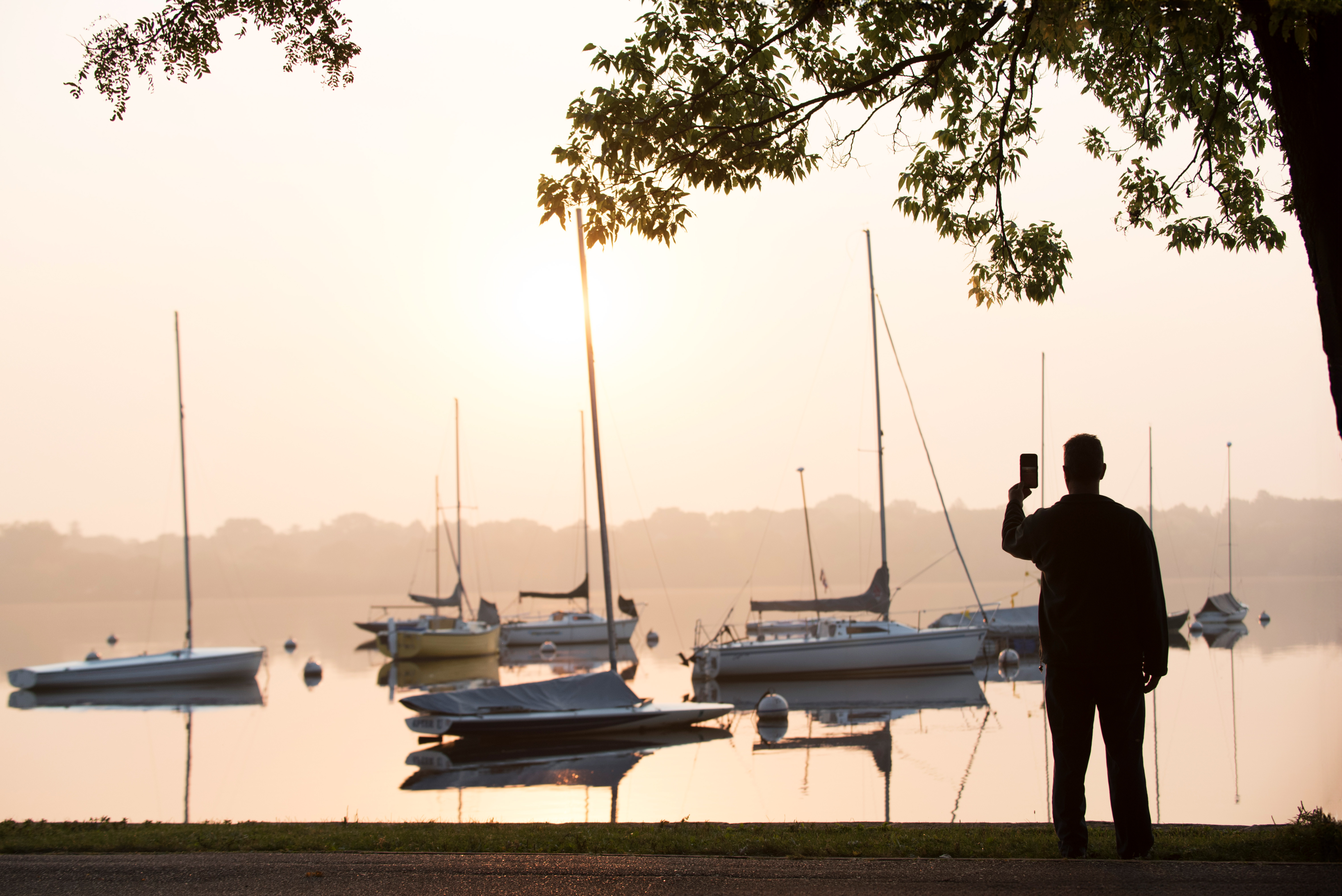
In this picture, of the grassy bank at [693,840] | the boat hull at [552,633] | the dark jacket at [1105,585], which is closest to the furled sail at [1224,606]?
the boat hull at [552,633]

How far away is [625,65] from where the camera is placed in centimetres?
846

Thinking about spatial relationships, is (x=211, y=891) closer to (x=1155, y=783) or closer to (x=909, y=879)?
(x=909, y=879)

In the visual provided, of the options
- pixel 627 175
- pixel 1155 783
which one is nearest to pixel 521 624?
pixel 1155 783

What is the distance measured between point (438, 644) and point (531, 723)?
33.5 meters

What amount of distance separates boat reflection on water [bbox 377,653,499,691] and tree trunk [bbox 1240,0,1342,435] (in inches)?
1376

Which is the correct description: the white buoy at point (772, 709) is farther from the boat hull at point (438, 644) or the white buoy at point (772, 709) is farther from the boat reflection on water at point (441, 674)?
Answer: the boat hull at point (438, 644)

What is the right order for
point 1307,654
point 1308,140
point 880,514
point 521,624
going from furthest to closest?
point 521,624 < point 1307,654 < point 880,514 < point 1308,140

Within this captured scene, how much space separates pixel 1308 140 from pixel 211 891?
6.59 metres

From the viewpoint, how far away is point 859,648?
125 feet

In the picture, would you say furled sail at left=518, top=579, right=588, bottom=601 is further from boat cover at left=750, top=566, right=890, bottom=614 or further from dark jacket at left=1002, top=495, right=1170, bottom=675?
dark jacket at left=1002, top=495, right=1170, bottom=675

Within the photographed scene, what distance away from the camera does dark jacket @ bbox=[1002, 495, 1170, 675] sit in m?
5.12

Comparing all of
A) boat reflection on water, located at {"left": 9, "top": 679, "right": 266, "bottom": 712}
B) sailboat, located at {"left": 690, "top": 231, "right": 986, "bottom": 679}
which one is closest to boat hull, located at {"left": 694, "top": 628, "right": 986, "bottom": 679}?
sailboat, located at {"left": 690, "top": 231, "right": 986, "bottom": 679}

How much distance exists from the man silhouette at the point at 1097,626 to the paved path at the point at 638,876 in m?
0.45

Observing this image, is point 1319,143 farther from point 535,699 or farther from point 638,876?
point 535,699
